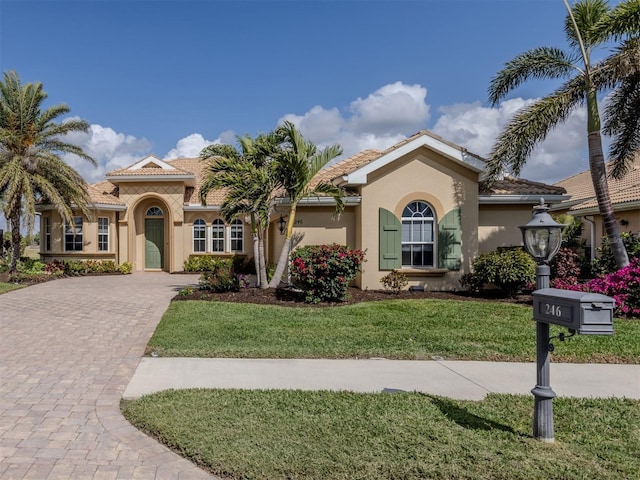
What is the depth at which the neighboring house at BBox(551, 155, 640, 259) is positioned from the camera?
719 inches

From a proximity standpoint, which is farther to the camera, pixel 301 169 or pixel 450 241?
pixel 450 241

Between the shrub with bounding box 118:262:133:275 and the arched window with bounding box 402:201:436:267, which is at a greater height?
the arched window with bounding box 402:201:436:267

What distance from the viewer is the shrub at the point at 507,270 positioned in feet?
40.1

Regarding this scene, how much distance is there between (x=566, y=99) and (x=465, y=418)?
1137 cm

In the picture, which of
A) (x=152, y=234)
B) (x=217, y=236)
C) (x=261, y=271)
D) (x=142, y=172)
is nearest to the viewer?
(x=261, y=271)

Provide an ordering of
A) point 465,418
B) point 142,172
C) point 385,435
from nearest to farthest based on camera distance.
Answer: point 385,435 → point 465,418 → point 142,172

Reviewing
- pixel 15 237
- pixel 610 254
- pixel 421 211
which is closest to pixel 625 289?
pixel 610 254

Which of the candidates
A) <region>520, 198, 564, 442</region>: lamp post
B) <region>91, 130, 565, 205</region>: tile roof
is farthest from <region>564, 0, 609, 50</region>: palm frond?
<region>520, 198, 564, 442</region>: lamp post

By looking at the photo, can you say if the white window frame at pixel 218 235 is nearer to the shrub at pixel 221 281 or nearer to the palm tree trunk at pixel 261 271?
the shrub at pixel 221 281

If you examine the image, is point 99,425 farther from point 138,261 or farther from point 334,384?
point 138,261

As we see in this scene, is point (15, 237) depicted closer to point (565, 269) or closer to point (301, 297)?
point (301, 297)

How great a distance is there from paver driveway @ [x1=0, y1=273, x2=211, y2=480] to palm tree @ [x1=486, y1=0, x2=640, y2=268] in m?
10.8

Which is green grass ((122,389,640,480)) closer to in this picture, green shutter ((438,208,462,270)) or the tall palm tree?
green shutter ((438,208,462,270))

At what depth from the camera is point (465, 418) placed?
4582mm
